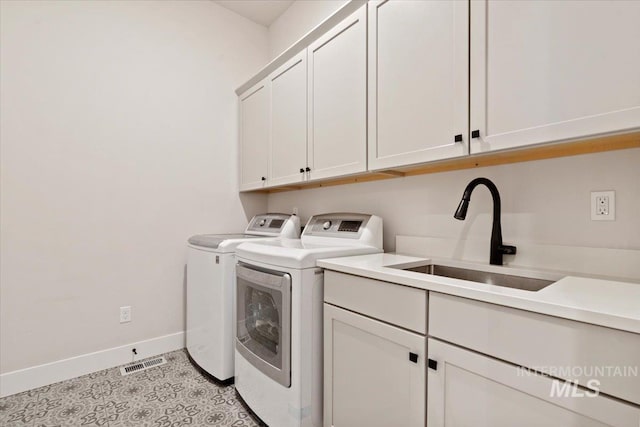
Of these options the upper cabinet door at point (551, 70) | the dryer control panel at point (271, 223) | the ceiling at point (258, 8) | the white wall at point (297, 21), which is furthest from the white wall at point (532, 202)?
the ceiling at point (258, 8)

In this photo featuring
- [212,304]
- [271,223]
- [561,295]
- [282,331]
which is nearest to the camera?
[561,295]

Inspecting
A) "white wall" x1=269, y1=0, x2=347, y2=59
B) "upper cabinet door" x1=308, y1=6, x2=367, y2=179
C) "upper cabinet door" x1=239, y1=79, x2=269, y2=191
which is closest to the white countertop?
"upper cabinet door" x1=308, y1=6, x2=367, y2=179

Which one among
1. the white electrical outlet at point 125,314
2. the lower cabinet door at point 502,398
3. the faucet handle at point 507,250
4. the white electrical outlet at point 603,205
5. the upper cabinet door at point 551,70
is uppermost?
the upper cabinet door at point 551,70

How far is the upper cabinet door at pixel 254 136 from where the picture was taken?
2.58 metres

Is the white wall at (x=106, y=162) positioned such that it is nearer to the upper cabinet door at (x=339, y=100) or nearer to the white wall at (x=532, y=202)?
the upper cabinet door at (x=339, y=100)

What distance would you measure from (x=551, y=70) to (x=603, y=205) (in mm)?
562

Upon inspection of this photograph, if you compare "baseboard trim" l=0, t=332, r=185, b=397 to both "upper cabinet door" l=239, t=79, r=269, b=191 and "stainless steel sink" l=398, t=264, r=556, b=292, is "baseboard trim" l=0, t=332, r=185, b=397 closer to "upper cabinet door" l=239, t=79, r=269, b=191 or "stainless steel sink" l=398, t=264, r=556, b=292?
"upper cabinet door" l=239, t=79, r=269, b=191

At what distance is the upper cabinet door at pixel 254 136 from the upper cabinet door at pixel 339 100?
60cm

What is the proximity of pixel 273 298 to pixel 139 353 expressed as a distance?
1551 mm

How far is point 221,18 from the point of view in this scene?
9.28ft

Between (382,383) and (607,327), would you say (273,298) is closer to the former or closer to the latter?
(382,383)

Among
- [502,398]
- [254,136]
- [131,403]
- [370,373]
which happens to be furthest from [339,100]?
[131,403]

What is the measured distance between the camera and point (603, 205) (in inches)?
47.1

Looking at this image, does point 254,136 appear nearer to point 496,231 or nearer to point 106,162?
point 106,162
